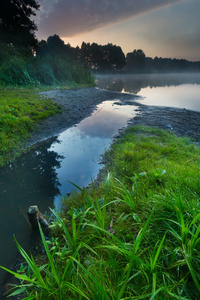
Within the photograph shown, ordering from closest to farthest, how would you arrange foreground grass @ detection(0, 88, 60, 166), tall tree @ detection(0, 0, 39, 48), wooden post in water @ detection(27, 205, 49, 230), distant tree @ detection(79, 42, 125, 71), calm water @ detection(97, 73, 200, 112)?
wooden post in water @ detection(27, 205, 49, 230) → foreground grass @ detection(0, 88, 60, 166) → calm water @ detection(97, 73, 200, 112) → tall tree @ detection(0, 0, 39, 48) → distant tree @ detection(79, 42, 125, 71)

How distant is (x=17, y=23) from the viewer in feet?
64.6

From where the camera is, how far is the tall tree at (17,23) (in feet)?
59.6

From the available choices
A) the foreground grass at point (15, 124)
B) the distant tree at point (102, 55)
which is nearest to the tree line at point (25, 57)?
the foreground grass at point (15, 124)

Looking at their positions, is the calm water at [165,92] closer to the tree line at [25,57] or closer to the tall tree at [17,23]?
the tree line at [25,57]

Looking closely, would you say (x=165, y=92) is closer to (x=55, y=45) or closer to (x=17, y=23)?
(x=17, y=23)

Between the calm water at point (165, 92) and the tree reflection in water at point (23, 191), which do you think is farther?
the calm water at point (165, 92)

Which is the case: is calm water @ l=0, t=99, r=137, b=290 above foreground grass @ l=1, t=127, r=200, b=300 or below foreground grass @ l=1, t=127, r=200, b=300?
below

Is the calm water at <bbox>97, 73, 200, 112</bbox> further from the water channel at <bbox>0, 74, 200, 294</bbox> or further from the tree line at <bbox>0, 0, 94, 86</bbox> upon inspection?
the water channel at <bbox>0, 74, 200, 294</bbox>

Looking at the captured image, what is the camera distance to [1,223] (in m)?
2.47

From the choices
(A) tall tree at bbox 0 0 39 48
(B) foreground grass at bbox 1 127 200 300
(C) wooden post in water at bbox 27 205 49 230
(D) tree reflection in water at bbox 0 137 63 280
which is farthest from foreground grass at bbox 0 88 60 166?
(A) tall tree at bbox 0 0 39 48

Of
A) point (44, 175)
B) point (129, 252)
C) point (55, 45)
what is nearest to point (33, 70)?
point (44, 175)

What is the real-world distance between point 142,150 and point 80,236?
3.02 meters

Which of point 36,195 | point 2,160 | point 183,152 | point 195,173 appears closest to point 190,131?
point 183,152

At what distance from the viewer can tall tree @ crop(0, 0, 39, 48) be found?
59.6 ft
